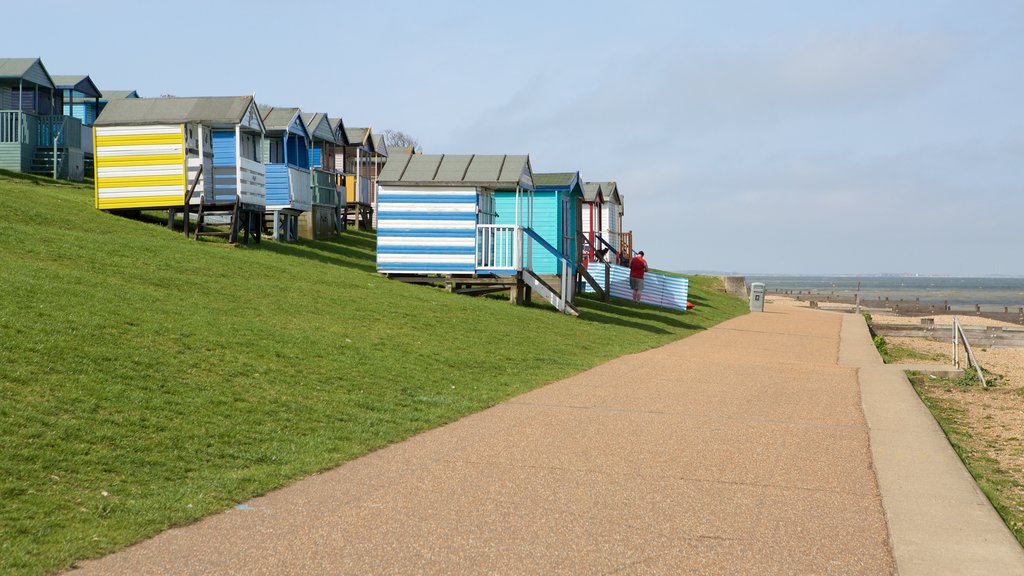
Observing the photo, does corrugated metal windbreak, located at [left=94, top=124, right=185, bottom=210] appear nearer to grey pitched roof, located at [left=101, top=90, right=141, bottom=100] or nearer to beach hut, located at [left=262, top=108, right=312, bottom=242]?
beach hut, located at [left=262, top=108, right=312, bottom=242]

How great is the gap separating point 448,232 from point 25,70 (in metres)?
21.1

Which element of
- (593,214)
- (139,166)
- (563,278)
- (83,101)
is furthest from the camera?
(593,214)

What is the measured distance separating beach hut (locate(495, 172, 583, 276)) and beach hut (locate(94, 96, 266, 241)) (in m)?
8.26

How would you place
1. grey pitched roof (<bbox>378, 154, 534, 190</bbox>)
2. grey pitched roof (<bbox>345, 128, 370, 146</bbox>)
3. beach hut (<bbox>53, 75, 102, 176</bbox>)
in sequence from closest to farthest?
1. grey pitched roof (<bbox>378, 154, 534, 190</bbox>)
2. beach hut (<bbox>53, 75, 102, 176</bbox>)
3. grey pitched roof (<bbox>345, 128, 370, 146</bbox>)

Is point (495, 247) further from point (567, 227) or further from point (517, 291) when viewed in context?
point (567, 227)

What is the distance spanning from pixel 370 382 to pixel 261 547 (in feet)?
20.0

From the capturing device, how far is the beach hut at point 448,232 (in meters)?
25.5

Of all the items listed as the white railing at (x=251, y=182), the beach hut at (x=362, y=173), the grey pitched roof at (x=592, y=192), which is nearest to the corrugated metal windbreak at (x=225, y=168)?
the white railing at (x=251, y=182)

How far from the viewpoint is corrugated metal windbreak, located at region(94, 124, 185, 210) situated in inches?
1015

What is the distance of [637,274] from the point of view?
114 ft

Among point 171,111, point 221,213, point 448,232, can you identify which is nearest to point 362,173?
point 221,213

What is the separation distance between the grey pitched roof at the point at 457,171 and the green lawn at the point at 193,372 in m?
4.15

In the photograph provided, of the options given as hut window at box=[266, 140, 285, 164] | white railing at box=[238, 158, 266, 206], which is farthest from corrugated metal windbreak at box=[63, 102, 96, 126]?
white railing at box=[238, 158, 266, 206]

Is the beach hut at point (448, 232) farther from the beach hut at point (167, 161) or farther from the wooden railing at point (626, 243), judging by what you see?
the wooden railing at point (626, 243)
